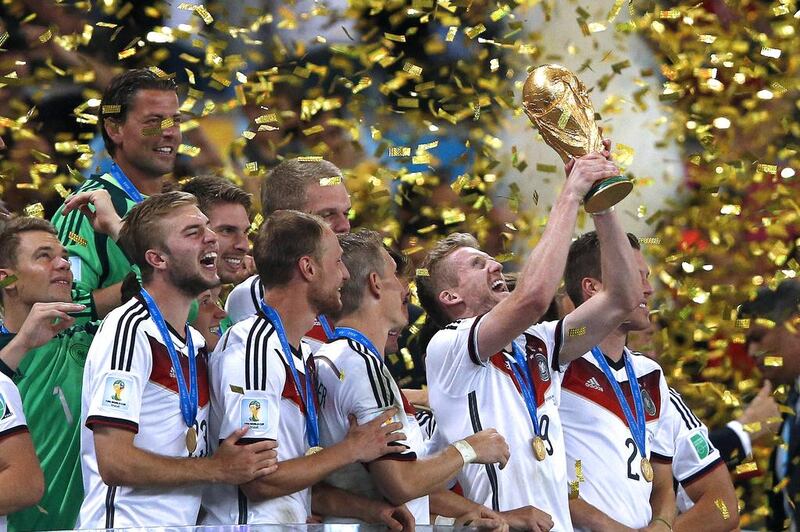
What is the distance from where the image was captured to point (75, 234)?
171 inches

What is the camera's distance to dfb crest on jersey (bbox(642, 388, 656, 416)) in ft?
15.2

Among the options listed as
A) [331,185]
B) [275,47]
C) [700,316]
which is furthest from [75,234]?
[700,316]

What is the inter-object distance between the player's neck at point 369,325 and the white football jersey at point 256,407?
0.25m

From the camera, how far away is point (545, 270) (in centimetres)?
396

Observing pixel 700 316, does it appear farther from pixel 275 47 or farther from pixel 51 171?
pixel 51 171

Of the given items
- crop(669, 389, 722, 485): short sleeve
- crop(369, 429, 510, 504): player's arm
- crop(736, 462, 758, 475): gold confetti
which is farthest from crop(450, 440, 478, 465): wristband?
crop(736, 462, 758, 475): gold confetti

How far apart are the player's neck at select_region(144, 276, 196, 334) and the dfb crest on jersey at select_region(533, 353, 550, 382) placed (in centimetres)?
110

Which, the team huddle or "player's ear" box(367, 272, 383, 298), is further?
"player's ear" box(367, 272, 383, 298)

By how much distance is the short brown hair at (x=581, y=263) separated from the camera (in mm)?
4707

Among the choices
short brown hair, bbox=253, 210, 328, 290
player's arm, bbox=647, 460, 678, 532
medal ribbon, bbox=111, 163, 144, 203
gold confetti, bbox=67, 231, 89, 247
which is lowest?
player's arm, bbox=647, 460, 678, 532

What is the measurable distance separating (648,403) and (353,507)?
4.40 ft

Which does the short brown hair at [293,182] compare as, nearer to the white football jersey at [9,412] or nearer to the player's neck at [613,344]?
the player's neck at [613,344]

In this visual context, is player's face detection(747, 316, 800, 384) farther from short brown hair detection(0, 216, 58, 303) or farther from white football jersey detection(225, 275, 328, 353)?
short brown hair detection(0, 216, 58, 303)

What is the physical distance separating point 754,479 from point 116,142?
332cm
